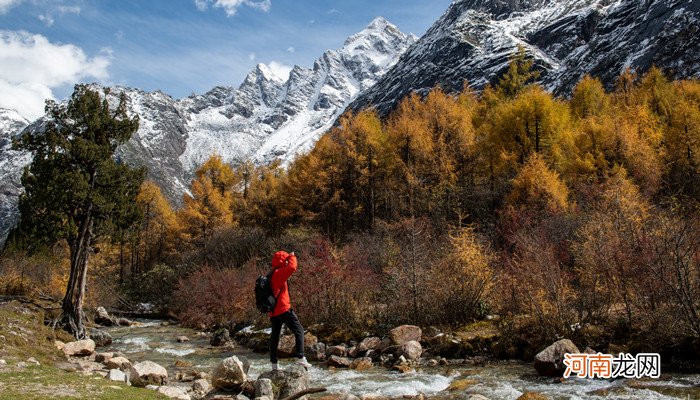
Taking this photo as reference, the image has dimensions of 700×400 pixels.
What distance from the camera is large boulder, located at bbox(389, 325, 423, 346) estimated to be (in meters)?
14.0

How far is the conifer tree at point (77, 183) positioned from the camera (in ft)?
57.5

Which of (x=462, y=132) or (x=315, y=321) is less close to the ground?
(x=462, y=132)

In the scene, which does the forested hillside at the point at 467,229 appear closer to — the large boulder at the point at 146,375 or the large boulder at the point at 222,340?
the large boulder at the point at 222,340

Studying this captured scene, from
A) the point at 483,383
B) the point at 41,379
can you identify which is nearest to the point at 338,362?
the point at 483,383

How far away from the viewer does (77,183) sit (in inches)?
686

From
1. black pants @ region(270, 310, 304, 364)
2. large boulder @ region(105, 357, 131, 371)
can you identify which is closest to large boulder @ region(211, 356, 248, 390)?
black pants @ region(270, 310, 304, 364)

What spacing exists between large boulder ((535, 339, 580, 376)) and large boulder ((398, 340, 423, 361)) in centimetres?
341

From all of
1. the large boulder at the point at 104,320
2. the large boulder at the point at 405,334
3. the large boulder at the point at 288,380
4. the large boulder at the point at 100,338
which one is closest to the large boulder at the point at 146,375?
the large boulder at the point at 288,380

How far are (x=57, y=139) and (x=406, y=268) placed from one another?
544 inches

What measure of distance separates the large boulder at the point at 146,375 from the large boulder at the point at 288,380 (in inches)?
116

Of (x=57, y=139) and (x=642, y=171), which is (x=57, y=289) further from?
(x=642, y=171)

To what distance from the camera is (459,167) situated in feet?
109

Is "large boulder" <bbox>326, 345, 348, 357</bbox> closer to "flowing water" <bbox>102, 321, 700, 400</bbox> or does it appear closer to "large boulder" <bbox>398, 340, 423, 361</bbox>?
"flowing water" <bbox>102, 321, 700, 400</bbox>

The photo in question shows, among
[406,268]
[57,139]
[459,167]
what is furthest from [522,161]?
[57,139]
